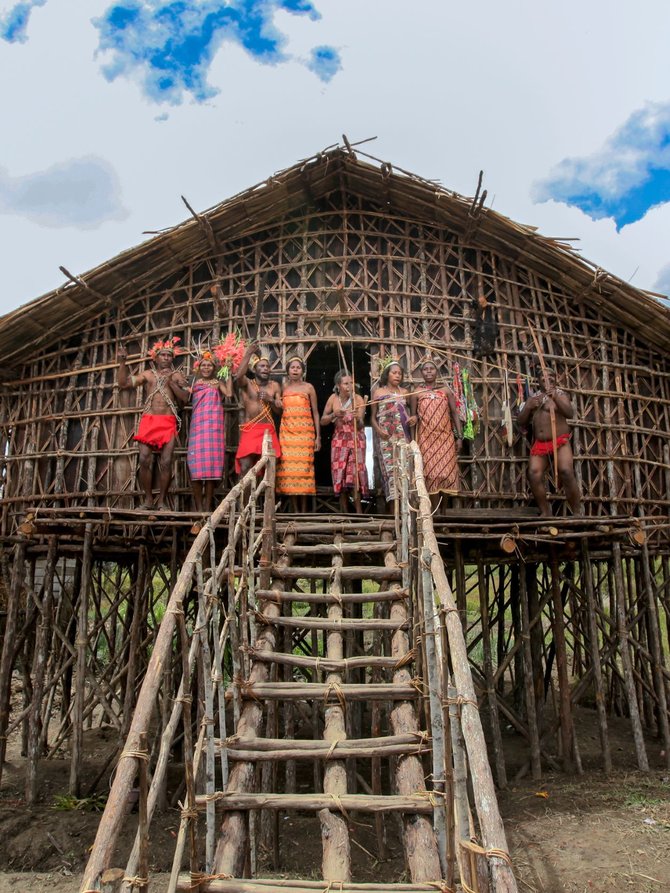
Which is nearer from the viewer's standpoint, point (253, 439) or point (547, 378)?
point (253, 439)

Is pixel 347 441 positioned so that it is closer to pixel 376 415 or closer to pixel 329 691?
pixel 376 415

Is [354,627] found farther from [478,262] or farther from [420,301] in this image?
[478,262]

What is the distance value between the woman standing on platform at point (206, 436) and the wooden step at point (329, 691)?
382 centimetres

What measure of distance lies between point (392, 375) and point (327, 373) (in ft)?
15.5

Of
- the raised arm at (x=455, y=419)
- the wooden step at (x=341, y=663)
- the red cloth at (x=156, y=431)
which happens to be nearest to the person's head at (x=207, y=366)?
the red cloth at (x=156, y=431)

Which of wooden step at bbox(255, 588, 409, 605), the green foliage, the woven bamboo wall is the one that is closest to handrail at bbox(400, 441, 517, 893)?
wooden step at bbox(255, 588, 409, 605)

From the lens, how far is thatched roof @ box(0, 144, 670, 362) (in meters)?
8.23

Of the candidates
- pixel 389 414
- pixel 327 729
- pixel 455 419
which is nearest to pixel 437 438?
pixel 455 419

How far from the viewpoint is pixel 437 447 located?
7.57 m

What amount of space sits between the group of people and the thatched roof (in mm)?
1266

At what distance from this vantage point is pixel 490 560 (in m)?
8.06

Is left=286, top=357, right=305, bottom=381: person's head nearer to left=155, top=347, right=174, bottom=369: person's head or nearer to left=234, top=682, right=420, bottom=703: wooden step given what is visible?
left=155, top=347, right=174, bottom=369: person's head

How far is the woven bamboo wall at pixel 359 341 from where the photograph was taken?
8375 millimetres

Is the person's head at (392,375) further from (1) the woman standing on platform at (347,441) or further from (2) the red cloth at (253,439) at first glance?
(2) the red cloth at (253,439)
